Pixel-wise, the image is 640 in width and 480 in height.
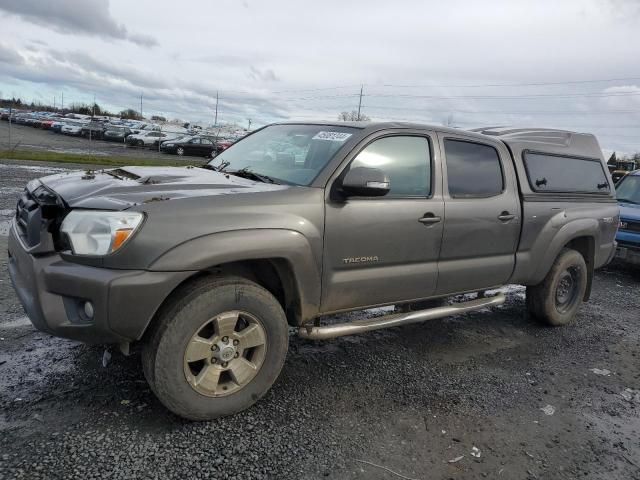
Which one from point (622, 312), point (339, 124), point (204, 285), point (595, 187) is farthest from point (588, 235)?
point (204, 285)

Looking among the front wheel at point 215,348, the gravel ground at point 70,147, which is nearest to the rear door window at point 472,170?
the front wheel at point 215,348

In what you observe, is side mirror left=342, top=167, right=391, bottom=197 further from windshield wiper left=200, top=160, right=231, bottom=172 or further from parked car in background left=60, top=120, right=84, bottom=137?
parked car in background left=60, top=120, right=84, bottom=137

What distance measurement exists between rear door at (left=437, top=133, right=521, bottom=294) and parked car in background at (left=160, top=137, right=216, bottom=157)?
2939 cm

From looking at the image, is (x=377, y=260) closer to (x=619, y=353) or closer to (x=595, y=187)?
(x=619, y=353)

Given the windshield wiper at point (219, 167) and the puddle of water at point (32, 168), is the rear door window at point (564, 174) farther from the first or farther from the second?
the puddle of water at point (32, 168)

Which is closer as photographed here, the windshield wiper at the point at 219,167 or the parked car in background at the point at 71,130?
the windshield wiper at the point at 219,167

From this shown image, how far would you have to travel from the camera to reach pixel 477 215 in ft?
14.0

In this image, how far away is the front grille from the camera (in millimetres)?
8195

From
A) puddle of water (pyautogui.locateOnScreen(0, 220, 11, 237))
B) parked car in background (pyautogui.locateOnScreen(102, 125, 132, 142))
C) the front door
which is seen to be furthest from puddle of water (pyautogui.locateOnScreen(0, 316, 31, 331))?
parked car in background (pyautogui.locateOnScreen(102, 125, 132, 142))

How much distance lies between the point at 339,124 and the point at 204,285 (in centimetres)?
180

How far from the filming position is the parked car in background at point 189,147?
106ft

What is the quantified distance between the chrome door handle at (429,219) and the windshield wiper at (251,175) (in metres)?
1.16

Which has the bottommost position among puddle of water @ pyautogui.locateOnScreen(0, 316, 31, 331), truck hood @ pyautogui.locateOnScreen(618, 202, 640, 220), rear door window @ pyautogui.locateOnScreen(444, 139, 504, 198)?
puddle of water @ pyautogui.locateOnScreen(0, 316, 31, 331)

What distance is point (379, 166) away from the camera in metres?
3.77
